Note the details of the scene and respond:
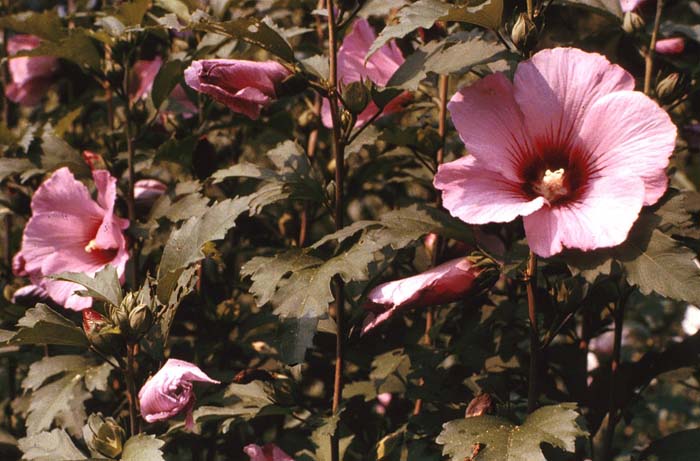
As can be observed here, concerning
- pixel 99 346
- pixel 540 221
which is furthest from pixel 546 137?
pixel 99 346

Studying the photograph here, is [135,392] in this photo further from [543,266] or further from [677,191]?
[677,191]

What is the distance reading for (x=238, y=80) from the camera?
1.29 metres

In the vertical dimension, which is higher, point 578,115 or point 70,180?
point 578,115

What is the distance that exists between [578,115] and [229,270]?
1.10m

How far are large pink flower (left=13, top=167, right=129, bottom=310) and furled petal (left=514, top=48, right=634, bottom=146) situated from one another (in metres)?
0.86

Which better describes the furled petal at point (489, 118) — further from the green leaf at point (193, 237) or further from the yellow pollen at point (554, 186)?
the green leaf at point (193, 237)

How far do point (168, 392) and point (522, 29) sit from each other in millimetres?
767

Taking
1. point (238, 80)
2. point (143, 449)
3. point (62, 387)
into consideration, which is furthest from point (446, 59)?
point (62, 387)

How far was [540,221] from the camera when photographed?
1201mm

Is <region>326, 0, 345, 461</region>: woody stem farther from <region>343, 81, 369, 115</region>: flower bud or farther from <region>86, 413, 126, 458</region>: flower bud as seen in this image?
<region>86, 413, 126, 458</region>: flower bud

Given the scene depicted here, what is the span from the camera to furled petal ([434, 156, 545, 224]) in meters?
1.19

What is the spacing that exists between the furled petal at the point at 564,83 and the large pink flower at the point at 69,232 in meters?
0.86

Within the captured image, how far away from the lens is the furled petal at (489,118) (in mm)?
1245

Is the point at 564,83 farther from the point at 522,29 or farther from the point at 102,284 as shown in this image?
the point at 102,284
